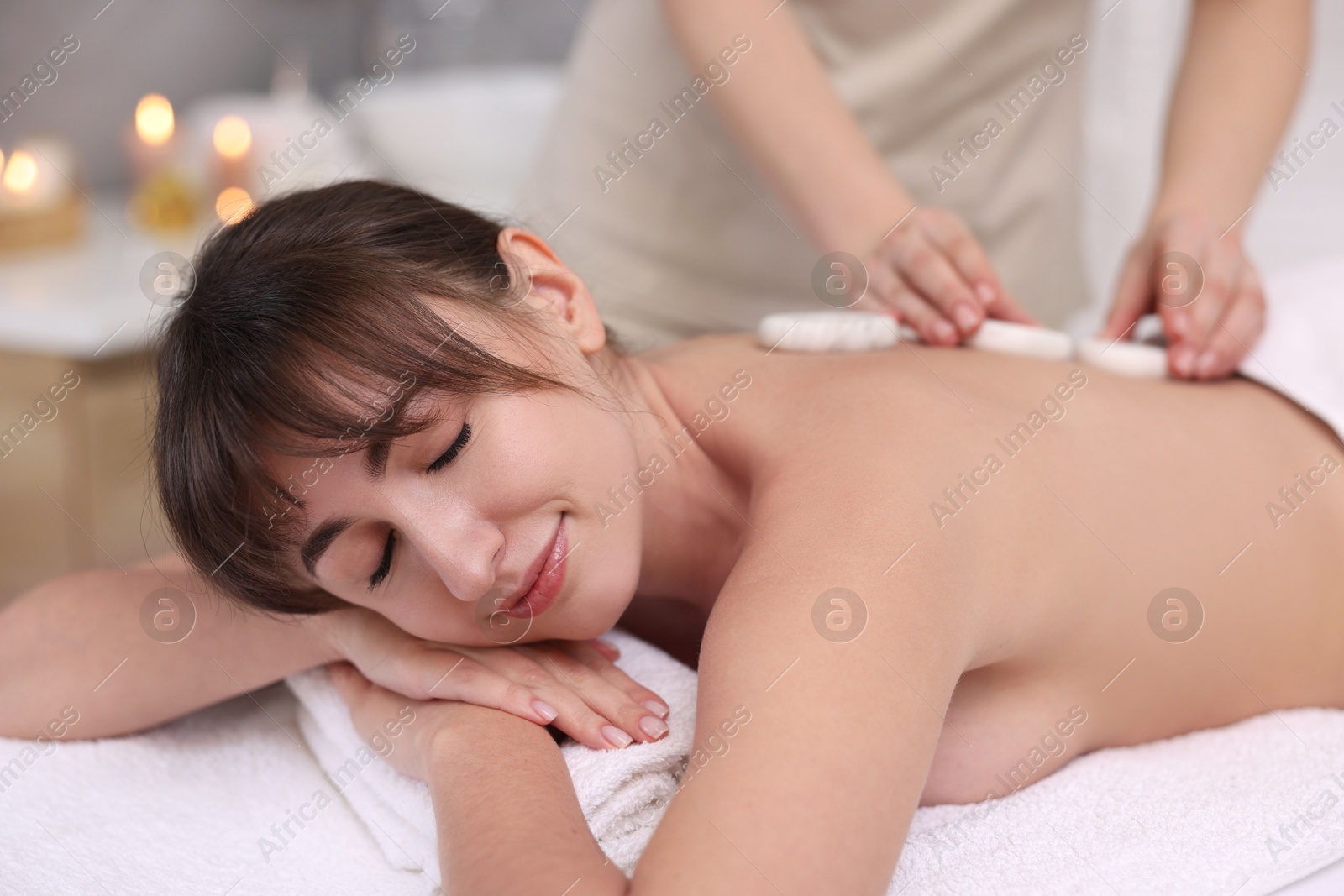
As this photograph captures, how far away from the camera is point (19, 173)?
205cm

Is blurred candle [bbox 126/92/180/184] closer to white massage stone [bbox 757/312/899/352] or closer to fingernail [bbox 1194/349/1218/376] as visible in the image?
white massage stone [bbox 757/312/899/352]

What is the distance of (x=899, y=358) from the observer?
3.25 ft

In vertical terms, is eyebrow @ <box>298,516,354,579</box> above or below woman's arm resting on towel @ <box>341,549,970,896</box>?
above

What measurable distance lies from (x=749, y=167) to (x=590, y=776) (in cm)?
87

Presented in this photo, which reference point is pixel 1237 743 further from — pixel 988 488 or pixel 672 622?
pixel 672 622

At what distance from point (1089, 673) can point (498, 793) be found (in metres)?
0.51

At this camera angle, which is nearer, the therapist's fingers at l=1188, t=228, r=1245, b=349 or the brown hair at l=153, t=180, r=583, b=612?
A: the brown hair at l=153, t=180, r=583, b=612

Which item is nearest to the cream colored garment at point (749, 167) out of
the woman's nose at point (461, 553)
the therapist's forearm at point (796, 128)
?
the therapist's forearm at point (796, 128)

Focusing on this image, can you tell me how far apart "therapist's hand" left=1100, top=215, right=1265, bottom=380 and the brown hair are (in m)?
0.65

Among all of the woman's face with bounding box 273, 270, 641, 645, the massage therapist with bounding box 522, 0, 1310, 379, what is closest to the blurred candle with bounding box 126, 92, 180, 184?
the massage therapist with bounding box 522, 0, 1310, 379

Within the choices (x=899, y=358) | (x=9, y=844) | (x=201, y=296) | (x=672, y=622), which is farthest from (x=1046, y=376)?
(x=9, y=844)

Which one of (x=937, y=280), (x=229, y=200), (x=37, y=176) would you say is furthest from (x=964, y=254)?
(x=37, y=176)

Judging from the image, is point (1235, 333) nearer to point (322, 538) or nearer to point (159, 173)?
point (322, 538)

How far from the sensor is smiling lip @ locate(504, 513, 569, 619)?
85cm
